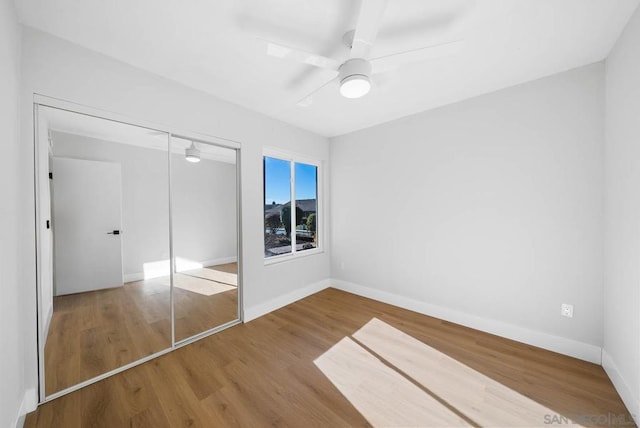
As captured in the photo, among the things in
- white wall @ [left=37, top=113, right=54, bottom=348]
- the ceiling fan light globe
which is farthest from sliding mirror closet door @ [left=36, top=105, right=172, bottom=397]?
the ceiling fan light globe

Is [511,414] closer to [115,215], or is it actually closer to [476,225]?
[476,225]

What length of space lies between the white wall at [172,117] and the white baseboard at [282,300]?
0.06 metres

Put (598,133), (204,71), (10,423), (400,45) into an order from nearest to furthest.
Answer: (10,423)
(400,45)
(598,133)
(204,71)

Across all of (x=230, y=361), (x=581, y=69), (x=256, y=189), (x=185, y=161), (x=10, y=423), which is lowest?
(x=230, y=361)

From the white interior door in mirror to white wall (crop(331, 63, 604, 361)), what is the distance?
3109 millimetres

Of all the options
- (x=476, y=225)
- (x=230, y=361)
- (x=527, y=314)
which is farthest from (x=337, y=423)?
(x=476, y=225)

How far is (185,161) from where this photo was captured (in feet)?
8.63

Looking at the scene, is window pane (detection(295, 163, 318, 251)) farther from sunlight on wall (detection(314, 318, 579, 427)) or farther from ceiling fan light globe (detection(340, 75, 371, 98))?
ceiling fan light globe (detection(340, 75, 371, 98))

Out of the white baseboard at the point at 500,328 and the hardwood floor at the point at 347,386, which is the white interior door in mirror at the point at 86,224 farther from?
the white baseboard at the point at 500,328

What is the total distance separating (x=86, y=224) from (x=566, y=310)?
451 centimetres

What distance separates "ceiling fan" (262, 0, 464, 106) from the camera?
1404 mm

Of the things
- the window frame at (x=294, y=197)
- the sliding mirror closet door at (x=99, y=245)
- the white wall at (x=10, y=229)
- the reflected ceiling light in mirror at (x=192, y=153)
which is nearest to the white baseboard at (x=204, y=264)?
the sliding mirror closet door at (x=99, y=245)

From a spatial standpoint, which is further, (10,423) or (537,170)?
(537,170)

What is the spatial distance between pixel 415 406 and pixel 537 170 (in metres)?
2.40
